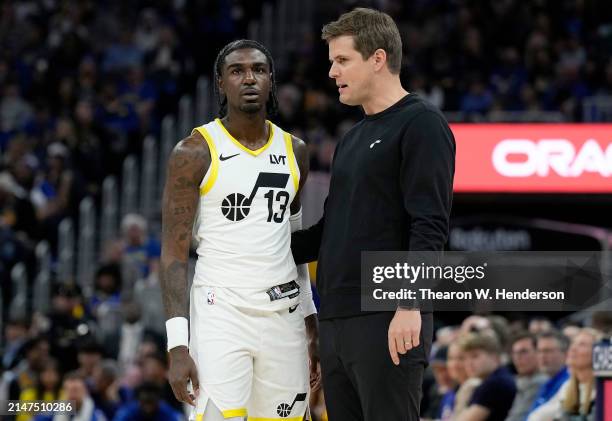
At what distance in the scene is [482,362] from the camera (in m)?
8.68

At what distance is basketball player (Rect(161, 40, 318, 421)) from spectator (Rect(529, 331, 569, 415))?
11.7ft

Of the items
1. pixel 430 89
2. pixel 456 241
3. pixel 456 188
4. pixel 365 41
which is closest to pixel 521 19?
pixel 430 89

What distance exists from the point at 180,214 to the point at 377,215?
2.81 ft

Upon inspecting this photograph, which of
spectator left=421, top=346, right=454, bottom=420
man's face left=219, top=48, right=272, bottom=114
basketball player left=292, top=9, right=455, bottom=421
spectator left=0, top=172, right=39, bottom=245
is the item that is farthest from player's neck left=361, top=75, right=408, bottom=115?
spectator left=0, top=172, right=39, bottom=245

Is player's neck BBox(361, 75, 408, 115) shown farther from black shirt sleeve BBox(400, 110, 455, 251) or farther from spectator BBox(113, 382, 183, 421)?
spectator BBox(113, 382, 183, 421)

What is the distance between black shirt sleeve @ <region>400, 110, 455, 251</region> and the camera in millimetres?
A: 4859

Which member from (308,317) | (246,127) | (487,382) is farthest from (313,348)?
(487,382)

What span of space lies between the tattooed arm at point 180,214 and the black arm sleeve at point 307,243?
486mm

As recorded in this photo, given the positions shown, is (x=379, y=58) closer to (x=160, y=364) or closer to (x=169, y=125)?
(x=160, y=364)

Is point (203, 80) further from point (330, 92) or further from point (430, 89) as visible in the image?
point (430, 89)

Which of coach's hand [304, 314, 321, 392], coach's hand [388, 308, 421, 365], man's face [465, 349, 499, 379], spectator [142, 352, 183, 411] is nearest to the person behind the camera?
coach's hand [388, 308, 421, 365]

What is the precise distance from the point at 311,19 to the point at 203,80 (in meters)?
2.87

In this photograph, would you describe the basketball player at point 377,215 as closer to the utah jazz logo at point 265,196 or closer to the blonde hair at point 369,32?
the blonde hair at point 369,32

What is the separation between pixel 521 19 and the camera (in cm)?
1769
